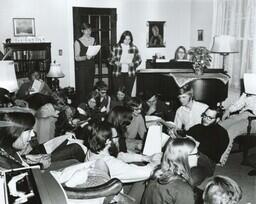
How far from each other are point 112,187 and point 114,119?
1679 millimetres

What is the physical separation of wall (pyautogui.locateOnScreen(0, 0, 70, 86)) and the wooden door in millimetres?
324

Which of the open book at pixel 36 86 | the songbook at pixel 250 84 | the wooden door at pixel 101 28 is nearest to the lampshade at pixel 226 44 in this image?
the songbook at pixel 250 84

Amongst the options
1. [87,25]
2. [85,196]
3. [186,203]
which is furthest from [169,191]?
[87,25]

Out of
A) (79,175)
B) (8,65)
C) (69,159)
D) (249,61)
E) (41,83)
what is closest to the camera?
(79,175)

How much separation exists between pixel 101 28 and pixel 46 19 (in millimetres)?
1333

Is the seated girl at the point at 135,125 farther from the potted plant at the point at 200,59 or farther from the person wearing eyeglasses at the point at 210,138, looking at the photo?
the potted plant at the point at 200,59

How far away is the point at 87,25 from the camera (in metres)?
7.55

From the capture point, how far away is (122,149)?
135 inches

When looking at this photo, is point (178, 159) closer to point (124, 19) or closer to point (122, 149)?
point (122, 149)

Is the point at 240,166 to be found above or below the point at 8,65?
below

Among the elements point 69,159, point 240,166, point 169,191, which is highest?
point 169,191

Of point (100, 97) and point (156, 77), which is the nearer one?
point (100, 97)

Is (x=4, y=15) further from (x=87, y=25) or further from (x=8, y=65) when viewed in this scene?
(x=8, y=65)

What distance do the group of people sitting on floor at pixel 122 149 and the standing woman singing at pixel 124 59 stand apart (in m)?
2.12
